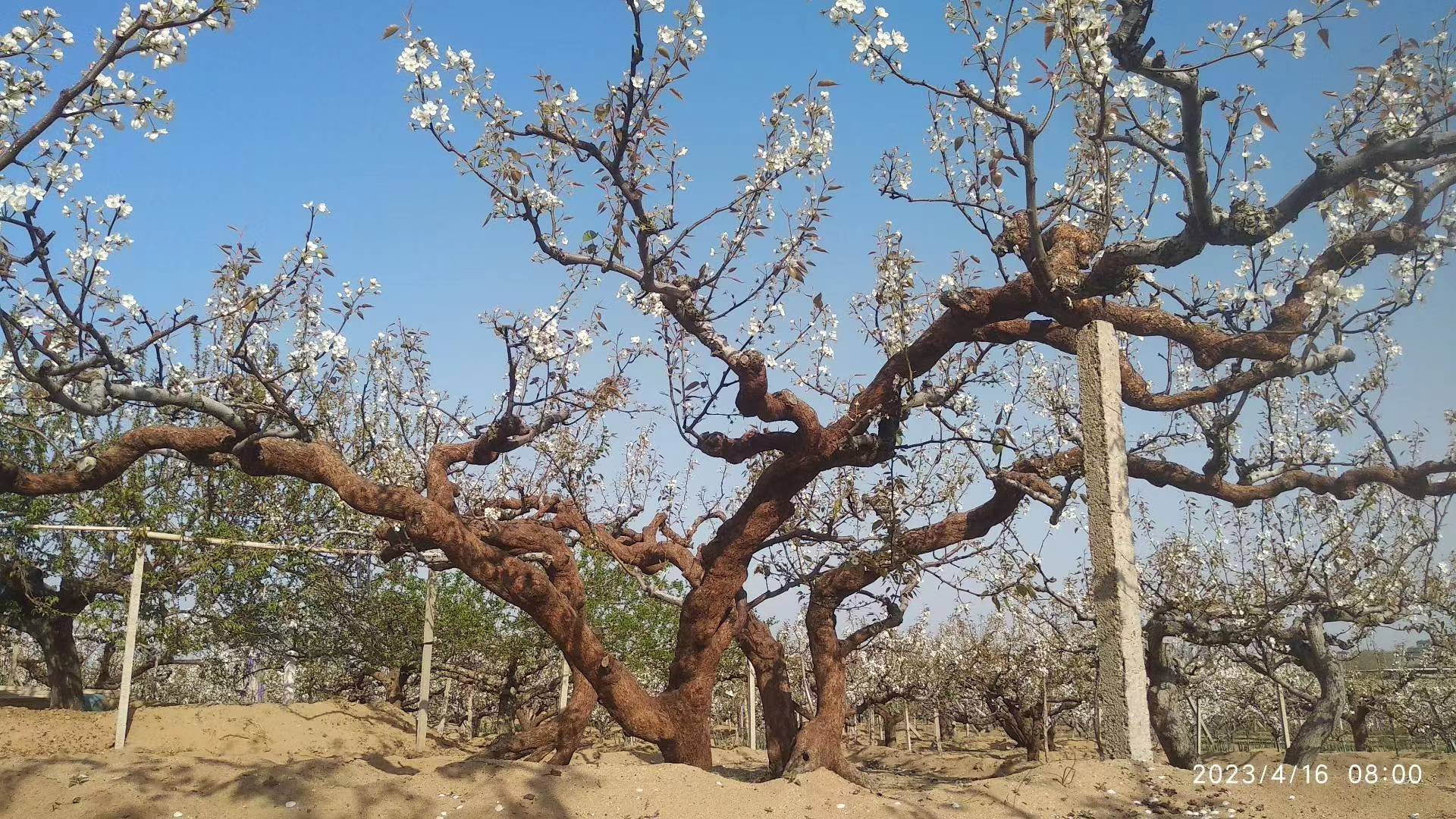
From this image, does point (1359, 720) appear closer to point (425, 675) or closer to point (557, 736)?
point (557, 736)

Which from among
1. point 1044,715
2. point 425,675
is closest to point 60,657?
point 425,675

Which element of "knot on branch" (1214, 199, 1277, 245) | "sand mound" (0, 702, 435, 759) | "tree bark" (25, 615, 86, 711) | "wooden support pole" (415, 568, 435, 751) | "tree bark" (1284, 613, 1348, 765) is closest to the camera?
"knot on branch" (1214, 199, 1277, 245)

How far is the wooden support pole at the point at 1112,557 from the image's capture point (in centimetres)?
461

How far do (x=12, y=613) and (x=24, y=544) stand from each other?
2.43 ft

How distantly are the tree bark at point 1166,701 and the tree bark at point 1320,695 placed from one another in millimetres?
749

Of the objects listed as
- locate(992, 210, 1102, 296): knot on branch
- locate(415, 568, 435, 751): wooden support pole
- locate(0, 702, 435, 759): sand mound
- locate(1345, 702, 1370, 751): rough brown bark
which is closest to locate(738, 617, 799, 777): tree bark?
locate(415, 568, 435, 751): wooden support pole

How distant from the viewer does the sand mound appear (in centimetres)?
752

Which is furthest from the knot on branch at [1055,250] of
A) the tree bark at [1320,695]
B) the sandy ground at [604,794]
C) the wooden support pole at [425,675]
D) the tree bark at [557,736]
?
the wooden support pole at [425,675]

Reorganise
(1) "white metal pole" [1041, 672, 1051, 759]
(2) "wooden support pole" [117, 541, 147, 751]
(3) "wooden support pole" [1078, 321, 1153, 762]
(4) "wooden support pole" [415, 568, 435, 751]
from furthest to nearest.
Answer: (1) "white metal pole" [1041, 672, 1051, 759] < (4) "wooden support pole" [415, 568, 435, 751] < (2) "wooden support pole" [117, 541, 147, 751] < (3) "wooden support pole" [1078, 321, 1153, 762]

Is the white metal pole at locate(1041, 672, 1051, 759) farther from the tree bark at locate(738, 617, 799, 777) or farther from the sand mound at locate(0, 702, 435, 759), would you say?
the sand mound at locate(0, 702, 435, 759)

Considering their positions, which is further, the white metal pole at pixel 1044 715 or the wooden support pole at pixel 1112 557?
the white metal pole at pixel 1044 715

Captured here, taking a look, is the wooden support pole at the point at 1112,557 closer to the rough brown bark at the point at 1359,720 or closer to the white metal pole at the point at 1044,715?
the white metal pole at the point at 1044,715

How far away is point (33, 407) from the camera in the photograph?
944 cm

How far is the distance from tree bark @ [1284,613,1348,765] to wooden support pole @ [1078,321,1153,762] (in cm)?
361
